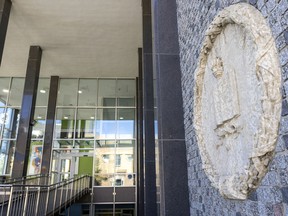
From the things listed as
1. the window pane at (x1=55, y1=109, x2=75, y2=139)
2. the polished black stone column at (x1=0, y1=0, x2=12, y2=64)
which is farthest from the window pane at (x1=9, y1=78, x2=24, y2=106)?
the polished black stone column at (x1=0, y1=0, x2=12, y2=64)

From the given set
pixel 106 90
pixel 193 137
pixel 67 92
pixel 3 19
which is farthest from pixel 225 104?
pixel 67 92

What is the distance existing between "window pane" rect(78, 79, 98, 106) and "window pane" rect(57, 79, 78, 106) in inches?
13.0

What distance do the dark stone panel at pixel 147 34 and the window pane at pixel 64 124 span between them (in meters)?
8.19

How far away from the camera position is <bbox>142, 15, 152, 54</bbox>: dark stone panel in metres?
7.21

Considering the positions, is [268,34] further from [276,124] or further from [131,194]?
[131,194]

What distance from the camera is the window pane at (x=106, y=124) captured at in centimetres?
1370

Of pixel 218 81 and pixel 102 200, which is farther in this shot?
pixel 102 200

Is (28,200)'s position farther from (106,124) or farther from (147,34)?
(106,124)

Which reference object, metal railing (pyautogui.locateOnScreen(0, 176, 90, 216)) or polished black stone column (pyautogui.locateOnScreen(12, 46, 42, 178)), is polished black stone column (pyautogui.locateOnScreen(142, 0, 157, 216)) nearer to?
metal railing (pyautogui.locateOnScreen(0, 176, 90, 216))

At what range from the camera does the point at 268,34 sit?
5.58 ft

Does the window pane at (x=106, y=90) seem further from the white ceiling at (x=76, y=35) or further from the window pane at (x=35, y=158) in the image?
the window pane at (x=35, y=158)

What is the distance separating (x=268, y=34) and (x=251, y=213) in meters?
1.41

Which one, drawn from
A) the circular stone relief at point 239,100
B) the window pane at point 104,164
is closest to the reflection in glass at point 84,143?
the window pane at point 104,164

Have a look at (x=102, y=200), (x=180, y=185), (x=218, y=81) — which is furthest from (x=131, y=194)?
(x=218, y=81)
